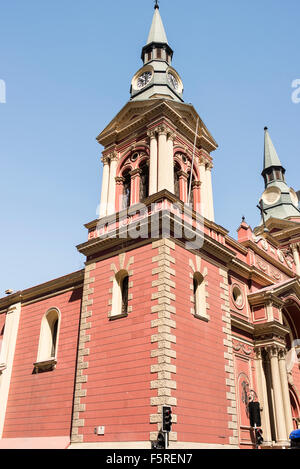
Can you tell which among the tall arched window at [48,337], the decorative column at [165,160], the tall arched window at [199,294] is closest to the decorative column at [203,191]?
the decorative column at [165,160]

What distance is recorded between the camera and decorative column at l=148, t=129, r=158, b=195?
64.7 feet

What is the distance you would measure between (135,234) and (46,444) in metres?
9.75

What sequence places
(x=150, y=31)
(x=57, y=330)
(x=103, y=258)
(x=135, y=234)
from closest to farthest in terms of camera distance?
(x=135, y=234) < (x=103, y=258) < (x=57, y=330) < (x=150, y=31)

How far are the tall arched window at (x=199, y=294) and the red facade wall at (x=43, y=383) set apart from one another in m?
6.11

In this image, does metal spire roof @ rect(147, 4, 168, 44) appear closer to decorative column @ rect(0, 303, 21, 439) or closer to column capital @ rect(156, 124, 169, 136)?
column capital @ rect(156, 124, 169, 136)

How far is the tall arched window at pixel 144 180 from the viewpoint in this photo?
69.4 feet

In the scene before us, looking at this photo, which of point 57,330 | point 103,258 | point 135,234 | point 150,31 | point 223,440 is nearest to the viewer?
point 223,440

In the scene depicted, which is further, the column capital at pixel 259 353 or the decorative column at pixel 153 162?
the column capital at pixel 259 353

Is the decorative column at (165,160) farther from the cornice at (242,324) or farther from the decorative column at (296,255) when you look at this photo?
the decorative column at (296,255)

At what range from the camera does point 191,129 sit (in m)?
23.2

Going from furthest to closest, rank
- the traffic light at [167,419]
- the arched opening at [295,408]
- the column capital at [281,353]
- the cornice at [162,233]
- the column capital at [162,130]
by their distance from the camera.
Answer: the arched opening at [295,408] → the column capital at [281,353] → the column capital at [162,130] → the cornice at [162,233] → the traffic light at [167,419]

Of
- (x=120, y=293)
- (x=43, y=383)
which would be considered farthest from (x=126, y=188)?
(x=43, y=383)
